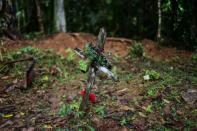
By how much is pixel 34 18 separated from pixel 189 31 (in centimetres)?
580

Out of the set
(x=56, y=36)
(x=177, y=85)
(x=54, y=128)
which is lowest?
(x=54, y=128)

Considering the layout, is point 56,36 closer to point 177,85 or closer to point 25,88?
point 25,88

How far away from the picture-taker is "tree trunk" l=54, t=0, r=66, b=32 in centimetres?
989

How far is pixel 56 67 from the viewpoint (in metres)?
7.23

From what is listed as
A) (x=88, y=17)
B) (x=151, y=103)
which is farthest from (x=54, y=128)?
(x=88, y=17)

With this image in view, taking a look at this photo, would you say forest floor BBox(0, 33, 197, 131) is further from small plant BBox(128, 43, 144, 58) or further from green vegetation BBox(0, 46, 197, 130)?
small plant BBox(128, 43, 144, 58)

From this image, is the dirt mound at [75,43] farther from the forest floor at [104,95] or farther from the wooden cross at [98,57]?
the wooden cross at [98,57]

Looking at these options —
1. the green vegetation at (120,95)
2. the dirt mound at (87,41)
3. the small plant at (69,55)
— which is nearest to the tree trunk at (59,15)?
the dirt mound at (87,41)

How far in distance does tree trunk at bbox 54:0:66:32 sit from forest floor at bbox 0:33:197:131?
202 centimetres

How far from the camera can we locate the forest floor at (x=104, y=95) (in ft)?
16.2

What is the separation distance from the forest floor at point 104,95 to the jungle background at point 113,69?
0.02 m

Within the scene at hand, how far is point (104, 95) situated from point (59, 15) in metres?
4.95

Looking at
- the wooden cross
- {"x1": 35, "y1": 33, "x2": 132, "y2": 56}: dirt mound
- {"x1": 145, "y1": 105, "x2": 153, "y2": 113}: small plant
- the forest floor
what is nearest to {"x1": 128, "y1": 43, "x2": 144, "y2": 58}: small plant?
the forest floor

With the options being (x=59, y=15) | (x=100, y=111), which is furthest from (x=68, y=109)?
(x=59, y=15)
